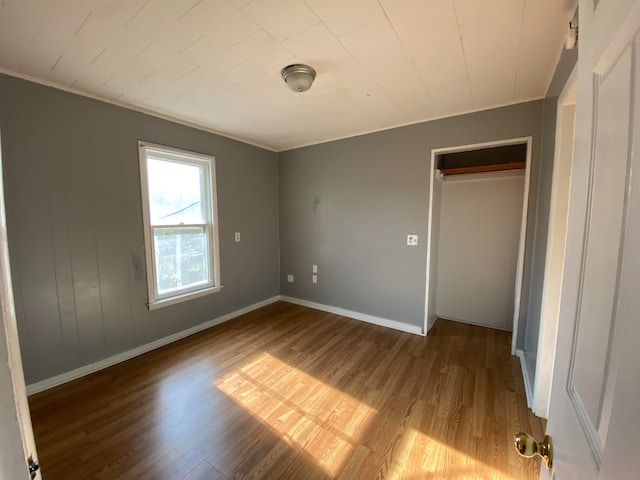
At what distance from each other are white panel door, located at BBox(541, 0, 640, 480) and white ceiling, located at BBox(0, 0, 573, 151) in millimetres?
1036

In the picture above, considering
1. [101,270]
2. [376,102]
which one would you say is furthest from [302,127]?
[101,270]

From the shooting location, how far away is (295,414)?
1.84 meters

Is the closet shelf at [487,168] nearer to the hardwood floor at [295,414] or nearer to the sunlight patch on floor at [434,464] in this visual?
the hardwood floor at [295,414]

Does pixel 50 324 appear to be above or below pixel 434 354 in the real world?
above

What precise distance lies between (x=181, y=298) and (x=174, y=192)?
1.19 meters

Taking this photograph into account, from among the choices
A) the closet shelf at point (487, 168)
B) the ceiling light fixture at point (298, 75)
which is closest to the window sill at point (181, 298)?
the ceiling light fixture at point (298, 75)

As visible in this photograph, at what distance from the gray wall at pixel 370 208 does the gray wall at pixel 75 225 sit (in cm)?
160

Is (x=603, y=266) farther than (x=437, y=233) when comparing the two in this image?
No

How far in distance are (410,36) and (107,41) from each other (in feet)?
5.86

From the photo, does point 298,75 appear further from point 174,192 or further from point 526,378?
point 526,378

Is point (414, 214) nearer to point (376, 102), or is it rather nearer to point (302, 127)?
point (376, 102)

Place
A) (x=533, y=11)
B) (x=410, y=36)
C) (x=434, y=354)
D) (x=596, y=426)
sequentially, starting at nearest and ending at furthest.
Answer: (x=596, y=426), (x=533, y=11), (x=410, y=36), (x=434, y=354)

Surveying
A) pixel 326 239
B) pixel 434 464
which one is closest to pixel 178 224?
pixel 326 239

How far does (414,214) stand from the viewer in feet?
9.66
